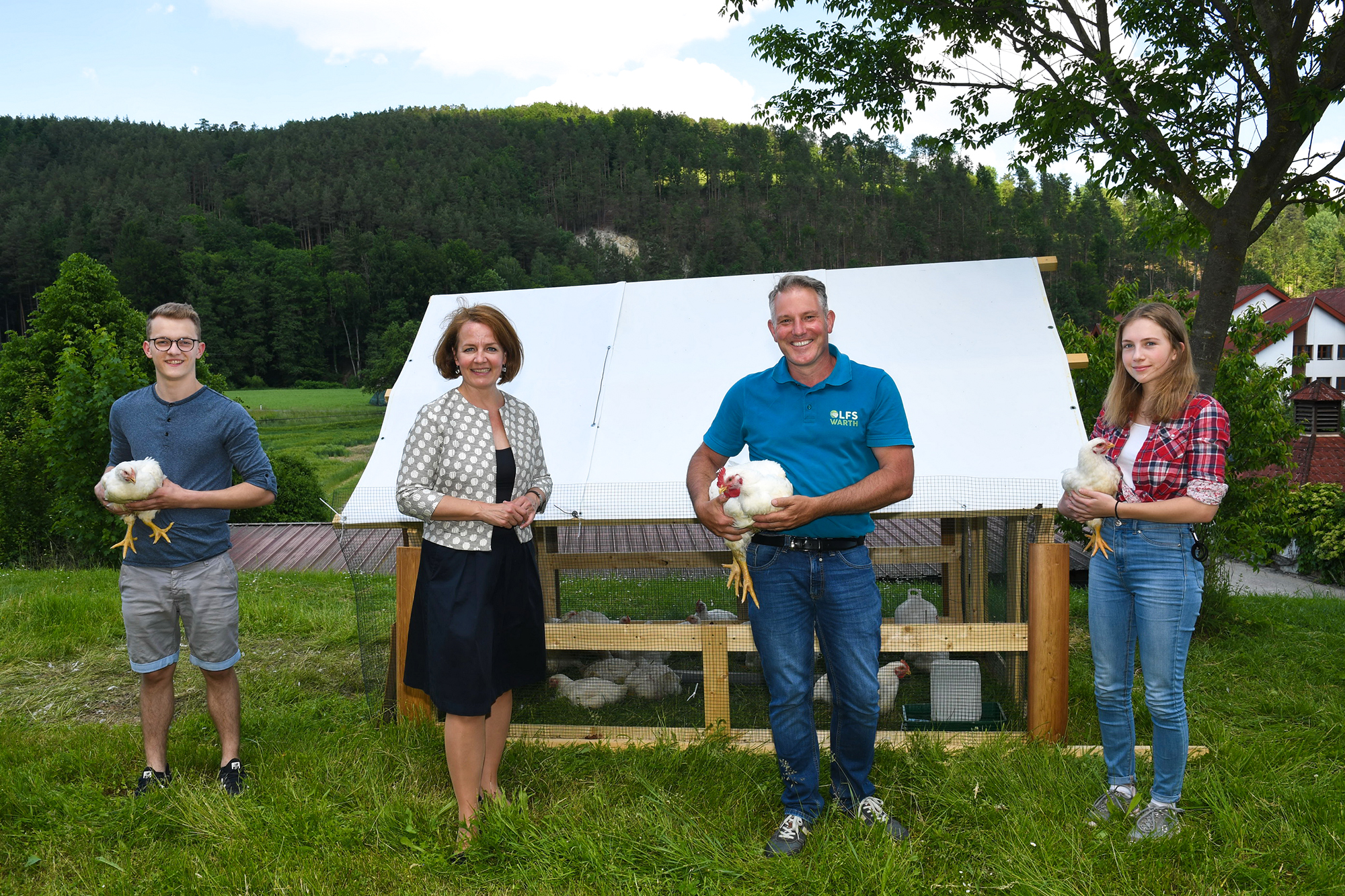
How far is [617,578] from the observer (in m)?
5.01

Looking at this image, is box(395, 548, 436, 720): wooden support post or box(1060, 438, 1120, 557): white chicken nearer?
box(1060, 438, 1120, 557): white chicken

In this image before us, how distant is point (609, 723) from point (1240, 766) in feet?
8.72

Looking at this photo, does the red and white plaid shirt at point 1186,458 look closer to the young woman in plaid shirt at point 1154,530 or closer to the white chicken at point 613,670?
the young woman in plaid shirt at point 1154,530

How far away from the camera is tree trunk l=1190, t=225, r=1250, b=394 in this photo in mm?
4781

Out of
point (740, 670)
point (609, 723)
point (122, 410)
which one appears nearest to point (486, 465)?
point (122, 410)

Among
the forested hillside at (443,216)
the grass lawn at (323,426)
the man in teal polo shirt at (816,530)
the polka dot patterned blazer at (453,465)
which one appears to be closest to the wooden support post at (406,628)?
the polka dot patterned blazer at (453,465)

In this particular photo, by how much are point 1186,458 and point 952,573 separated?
2.50 metres

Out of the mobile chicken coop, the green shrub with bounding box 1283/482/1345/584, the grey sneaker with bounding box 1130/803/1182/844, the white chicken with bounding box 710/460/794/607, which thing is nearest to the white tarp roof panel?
the mobile chicken coop

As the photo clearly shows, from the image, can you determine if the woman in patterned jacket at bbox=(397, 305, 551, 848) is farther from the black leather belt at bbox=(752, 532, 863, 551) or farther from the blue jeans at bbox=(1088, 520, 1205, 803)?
the blue jeans at bbox=(1088, 520, 1205, 803)

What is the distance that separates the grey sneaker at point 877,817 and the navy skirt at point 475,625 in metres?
1.18

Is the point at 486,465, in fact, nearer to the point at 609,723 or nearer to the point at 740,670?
the point at 609,723

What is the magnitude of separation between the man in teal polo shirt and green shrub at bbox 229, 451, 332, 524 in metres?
12.8

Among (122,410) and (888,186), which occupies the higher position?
(888,186)

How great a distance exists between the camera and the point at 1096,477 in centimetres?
250
